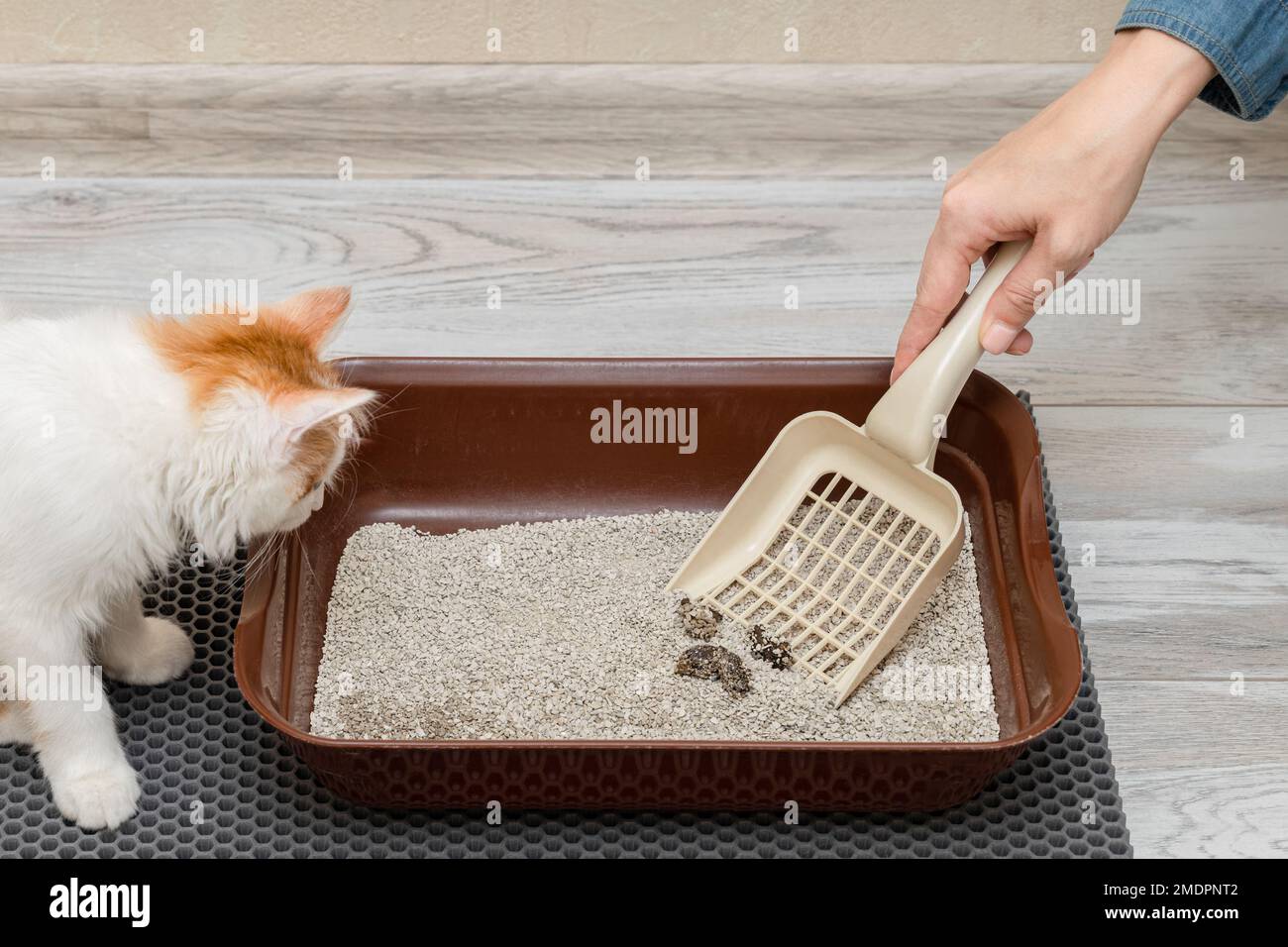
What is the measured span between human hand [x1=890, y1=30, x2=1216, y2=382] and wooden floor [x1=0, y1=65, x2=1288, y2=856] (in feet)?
1.56

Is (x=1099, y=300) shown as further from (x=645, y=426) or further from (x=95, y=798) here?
(x=95, y=798)

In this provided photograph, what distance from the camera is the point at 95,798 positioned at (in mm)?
1222

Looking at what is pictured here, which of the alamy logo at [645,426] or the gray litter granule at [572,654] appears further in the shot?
the alamy logo at [645,426]

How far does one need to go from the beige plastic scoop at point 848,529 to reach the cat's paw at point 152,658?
509mm

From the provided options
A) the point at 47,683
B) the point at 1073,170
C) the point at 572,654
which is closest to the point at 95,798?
the point at 47,683

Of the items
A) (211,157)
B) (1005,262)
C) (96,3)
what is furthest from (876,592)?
(96,3)

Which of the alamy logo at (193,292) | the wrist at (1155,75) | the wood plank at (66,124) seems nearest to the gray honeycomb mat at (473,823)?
the wrist at (1155,75)

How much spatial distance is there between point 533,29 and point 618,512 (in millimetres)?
974

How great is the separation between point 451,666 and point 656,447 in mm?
346

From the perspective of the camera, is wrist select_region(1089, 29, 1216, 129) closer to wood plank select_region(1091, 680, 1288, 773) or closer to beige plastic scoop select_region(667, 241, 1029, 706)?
beige plastic scoop select_region(667, 241, 1029, 706)

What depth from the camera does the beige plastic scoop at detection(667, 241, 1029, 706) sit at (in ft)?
4.28

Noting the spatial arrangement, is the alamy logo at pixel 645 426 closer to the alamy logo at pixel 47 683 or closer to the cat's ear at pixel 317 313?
the cat's ear at pixel 317 313

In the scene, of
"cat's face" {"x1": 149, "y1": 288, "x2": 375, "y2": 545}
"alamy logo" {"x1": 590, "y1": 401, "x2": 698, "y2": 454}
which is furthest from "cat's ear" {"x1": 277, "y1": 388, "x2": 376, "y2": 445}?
"alamy logo" {"x1": 590, "y1": 401, "x2": 698, "y2": 454}

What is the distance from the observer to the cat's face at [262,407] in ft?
3.54
